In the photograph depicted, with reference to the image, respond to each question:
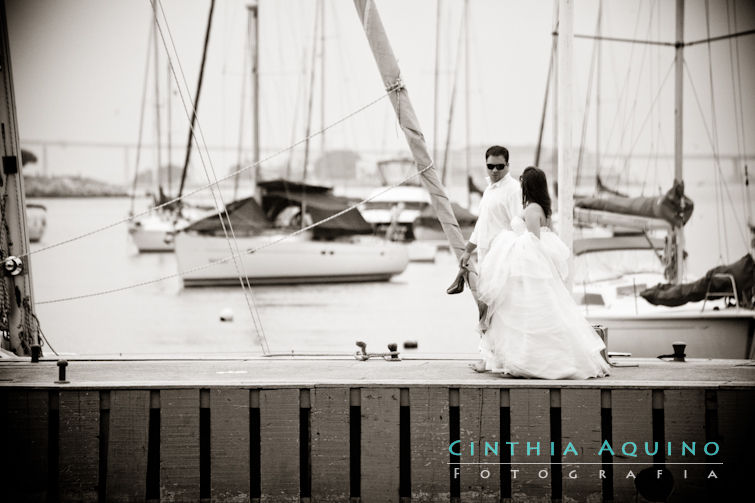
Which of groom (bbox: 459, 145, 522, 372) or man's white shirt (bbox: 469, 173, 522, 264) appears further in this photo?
man's white shirt (bbox: 469, 173, 522, 264)

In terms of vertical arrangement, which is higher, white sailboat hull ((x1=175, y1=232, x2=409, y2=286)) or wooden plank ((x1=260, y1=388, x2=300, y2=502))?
white sailboat hull ((x1=175, y1=232, x2=409, y2=286))

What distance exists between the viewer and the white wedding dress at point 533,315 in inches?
290

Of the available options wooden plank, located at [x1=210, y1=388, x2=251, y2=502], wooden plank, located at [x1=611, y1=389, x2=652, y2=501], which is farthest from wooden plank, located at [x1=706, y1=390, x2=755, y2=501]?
wooden plank, located at [x1=210, y1=388, x2=251, y2=502]

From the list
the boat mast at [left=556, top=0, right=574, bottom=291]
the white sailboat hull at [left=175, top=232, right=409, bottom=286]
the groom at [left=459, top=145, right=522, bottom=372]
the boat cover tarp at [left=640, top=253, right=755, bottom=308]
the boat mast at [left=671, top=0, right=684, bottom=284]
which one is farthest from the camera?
the white sailboat hull at [left=175, top=232, right=409, bottom=286]

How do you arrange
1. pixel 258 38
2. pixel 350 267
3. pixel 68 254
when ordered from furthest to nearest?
pixel 68 254, pixel 258 38, pixel 350 267

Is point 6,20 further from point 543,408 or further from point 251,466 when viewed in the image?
point 543,408

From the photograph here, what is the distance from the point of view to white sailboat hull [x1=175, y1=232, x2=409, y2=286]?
3897 centimetres

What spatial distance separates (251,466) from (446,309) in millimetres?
28390

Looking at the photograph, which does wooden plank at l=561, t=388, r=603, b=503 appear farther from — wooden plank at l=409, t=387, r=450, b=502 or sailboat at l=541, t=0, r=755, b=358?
sailboat at l=541, t=0, r=755, b=358

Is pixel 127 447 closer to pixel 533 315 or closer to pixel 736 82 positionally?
pixel 533 315

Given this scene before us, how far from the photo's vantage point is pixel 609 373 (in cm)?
758

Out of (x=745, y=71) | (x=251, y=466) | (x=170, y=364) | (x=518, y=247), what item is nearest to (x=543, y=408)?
(x=518, y=247)

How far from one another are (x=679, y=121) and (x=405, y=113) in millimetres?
12808

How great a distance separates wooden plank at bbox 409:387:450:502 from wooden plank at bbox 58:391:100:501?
2.22 metres
